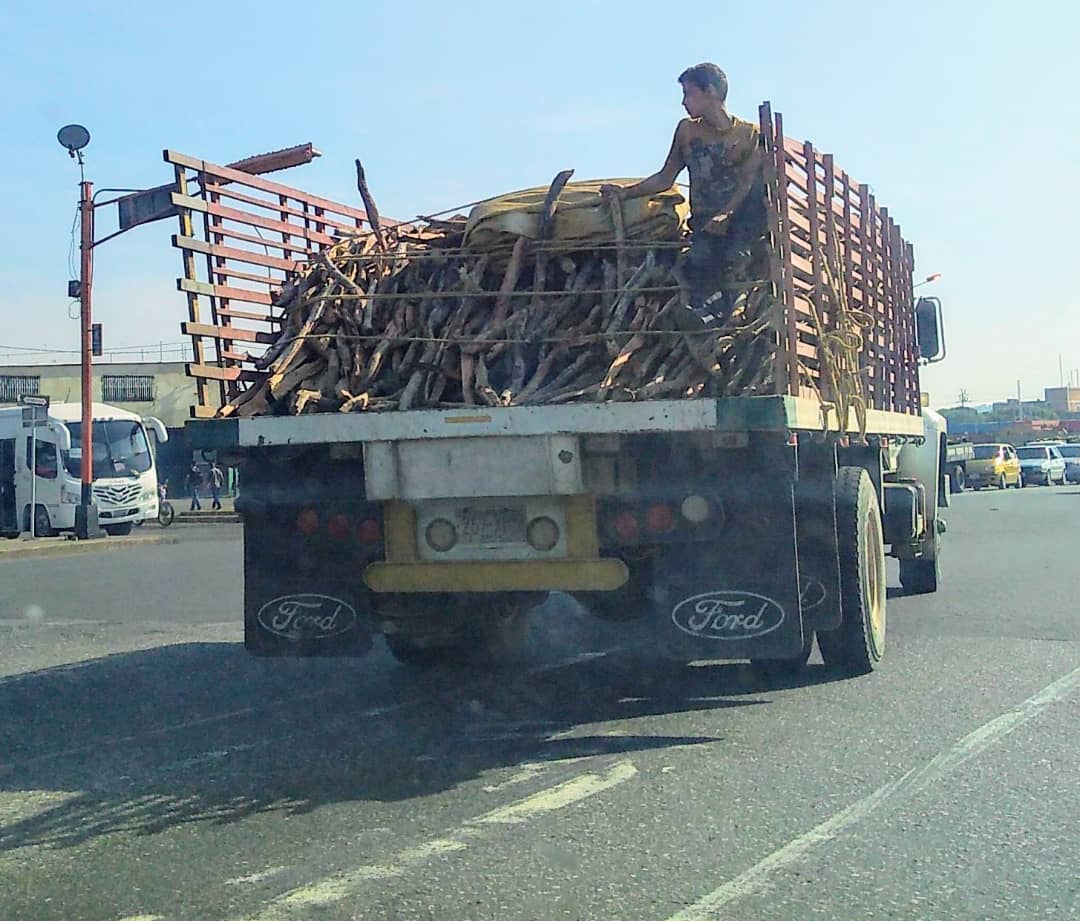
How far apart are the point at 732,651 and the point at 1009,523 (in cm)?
1849

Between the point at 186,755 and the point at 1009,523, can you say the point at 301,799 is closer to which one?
the point at 186,755

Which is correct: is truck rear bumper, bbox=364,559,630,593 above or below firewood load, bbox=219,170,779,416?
below

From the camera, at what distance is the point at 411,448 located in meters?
6.78

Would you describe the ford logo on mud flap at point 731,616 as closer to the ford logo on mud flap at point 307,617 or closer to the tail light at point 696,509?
the tail light at point 696,509

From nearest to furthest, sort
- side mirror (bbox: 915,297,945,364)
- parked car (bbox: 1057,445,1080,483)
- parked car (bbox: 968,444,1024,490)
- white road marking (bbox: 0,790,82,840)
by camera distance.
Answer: white road marking (bbox: 0,790,82,840) < side mirror (bbox: 915,297,945,364) < parked car (bbox: 968,444,1024,490) < parked car (bbox: 1057,445,1080,483)

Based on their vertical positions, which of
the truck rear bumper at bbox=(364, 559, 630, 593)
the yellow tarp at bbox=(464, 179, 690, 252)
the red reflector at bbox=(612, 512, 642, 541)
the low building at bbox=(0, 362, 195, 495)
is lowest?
the truck rear bumper at bbox=(364, 559, 630, 593)

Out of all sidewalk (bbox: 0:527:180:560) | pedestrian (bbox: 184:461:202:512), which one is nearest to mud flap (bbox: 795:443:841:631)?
sidewalk (bbox: 0:527:180:560)

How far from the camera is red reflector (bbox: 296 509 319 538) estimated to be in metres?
7.26

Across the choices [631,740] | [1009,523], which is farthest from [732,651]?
[1009,523]

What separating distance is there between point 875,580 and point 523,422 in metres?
3.02

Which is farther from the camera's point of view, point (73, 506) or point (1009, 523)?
point (73, 506)

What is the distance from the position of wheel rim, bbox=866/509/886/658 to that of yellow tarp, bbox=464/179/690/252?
2067 mm

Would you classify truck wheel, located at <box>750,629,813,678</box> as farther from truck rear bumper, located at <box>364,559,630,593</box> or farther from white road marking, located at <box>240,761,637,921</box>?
white road marking, located at <box>240,761,637,921</box>

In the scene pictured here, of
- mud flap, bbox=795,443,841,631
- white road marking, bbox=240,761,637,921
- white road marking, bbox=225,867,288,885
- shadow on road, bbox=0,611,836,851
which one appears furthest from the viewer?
mud flap, bbox=795,443,841,631
